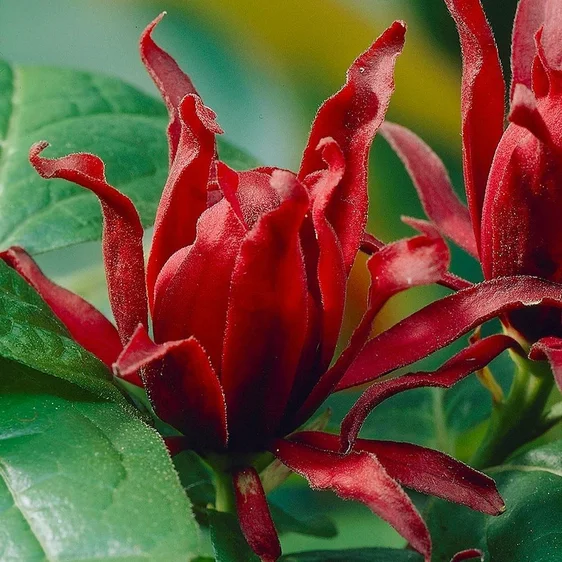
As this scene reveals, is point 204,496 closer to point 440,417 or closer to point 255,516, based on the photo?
point 255,516

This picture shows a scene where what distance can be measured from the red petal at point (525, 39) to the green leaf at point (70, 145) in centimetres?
24

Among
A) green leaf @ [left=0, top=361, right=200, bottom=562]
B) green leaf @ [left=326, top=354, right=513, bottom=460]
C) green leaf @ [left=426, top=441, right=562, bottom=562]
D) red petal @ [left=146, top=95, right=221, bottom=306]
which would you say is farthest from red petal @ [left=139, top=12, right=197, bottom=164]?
green leaf @ [left=326, top=354, right=513, bottom=460]

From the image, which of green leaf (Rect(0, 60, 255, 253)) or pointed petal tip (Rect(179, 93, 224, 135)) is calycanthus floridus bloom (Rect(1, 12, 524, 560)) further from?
green leaf (Rect(0, 60, 255, 253))

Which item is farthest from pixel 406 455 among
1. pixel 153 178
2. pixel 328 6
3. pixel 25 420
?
pixel 328 6

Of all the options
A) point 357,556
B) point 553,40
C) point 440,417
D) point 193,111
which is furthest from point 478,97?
point 440,417

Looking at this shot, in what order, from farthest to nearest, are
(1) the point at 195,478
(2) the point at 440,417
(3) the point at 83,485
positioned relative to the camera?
(2) the point at 440,417, (1) the point at 195,478, (3) the point at 83,485

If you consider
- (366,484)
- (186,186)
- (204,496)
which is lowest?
(204,496)

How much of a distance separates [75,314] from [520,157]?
0.79ft

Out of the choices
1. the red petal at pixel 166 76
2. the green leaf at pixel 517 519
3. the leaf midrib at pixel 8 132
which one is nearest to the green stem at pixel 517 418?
the green leaf at pixel 517 519

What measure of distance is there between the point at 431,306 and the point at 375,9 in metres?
0.89

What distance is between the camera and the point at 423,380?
0.37 metres

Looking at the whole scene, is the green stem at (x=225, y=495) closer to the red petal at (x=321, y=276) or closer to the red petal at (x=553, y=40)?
the red petal at (x=321, y=276)

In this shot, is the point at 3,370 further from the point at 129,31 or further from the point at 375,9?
the point at 129,31

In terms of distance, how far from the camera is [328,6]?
115 centimetres
